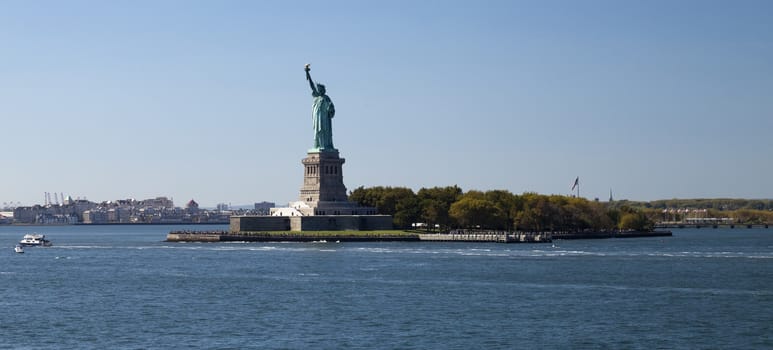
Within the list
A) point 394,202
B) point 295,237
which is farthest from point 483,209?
point 295,237

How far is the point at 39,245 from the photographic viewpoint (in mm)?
149750

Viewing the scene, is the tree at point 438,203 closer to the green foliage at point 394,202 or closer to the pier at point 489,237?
the green foliage at point 394,202

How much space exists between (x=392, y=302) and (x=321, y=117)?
85445mm

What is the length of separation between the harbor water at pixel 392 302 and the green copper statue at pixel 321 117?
42.3 meters

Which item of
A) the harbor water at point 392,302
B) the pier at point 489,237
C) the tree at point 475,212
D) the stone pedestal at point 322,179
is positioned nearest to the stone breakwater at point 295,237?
the pier at point 489,237

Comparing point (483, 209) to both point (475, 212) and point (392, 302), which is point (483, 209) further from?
point (392, 302)

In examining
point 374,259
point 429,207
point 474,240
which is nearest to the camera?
point 374,259

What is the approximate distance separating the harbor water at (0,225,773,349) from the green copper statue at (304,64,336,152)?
42.3m

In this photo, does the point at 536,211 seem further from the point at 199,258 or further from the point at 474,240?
the point at 199,258

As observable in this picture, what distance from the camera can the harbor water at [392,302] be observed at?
52.4 meters

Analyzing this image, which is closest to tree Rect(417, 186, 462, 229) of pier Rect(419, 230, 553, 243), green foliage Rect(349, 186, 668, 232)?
green foliage Rect(349, 186, 668, 232)

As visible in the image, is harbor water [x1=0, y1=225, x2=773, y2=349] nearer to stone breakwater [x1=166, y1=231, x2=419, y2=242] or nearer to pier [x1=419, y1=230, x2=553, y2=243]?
stone breakwater [x1=166, y1=231, x2=419, y2=242]

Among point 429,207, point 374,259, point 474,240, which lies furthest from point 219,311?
point 429,207

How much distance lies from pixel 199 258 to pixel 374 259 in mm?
15618
